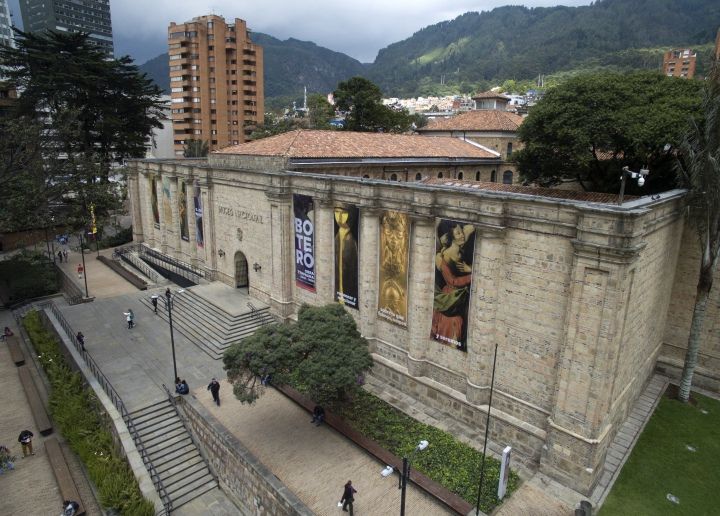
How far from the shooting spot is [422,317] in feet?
65.2

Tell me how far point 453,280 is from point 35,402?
22.3m

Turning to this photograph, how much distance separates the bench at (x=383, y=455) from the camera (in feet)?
49.4

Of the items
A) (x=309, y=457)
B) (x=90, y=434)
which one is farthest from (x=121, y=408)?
(x=309, y=457)

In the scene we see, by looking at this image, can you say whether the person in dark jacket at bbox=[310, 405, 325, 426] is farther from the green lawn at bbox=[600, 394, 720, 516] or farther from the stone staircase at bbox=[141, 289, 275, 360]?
the green lawn at bbox=[600, 394, 720, 516]

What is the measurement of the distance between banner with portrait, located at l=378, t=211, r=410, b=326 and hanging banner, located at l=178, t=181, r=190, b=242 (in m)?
21.1

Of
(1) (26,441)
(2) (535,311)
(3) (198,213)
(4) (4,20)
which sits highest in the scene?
(4) (4,20)

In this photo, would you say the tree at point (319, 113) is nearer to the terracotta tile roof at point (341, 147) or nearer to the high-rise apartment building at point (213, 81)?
the high-rise apartment building at point (213, 81)

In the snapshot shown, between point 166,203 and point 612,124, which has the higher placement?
point 612,124

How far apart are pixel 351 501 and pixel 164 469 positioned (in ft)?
28.8

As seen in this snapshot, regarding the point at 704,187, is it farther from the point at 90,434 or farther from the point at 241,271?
the point at 90,434

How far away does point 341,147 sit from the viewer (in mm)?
31531

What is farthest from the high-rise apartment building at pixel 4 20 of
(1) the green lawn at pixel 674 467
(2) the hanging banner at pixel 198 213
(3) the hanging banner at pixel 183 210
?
(1) the green lawn at pixel 674 467

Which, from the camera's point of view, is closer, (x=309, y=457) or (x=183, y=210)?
(x=309, y=457)

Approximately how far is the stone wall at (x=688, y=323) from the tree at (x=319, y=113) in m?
50.5
